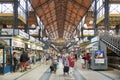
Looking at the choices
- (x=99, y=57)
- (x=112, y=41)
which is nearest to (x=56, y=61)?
(x=99, y=57)

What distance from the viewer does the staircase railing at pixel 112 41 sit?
28.2m

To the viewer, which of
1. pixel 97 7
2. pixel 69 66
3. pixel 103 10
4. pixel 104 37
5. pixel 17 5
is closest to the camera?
pixel 69 66

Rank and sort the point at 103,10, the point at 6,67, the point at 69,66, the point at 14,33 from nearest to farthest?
the point at 69,66 → the point at 6,67 → the point at 14,33 → the point at 103,10

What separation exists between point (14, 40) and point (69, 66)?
9173mm

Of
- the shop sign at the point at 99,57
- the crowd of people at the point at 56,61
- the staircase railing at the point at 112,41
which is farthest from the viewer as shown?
the shop sign at the point at 99,57

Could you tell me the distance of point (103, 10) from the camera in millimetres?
41375

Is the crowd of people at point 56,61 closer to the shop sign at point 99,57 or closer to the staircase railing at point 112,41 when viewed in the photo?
the shop sign at point 99,57

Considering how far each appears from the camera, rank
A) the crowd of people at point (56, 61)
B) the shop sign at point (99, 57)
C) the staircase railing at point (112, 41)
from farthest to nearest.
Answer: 1. the shop sign at point (99, 57)
2. the staircase railing at point (112, 41)
3. the crowd of people at point (56, 61)

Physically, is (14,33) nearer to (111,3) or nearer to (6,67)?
(6,67)

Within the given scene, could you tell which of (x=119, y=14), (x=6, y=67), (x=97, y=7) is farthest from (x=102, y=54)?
(x=97, y=7)

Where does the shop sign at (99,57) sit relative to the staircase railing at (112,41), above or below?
below

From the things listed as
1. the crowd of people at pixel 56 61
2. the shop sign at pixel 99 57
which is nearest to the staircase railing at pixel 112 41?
the shop sign at pixel 99 57

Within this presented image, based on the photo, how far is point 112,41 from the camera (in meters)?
31.0

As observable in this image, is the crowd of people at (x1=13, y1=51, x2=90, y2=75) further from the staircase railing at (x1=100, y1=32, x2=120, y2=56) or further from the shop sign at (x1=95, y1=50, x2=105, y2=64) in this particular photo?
the staircase railing at (x1=100, y1=32, x2=120, y2=56)
